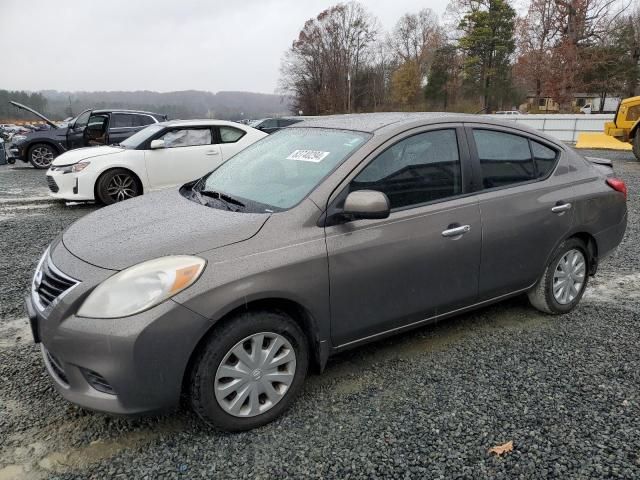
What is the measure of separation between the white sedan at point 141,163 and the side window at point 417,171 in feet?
16.0

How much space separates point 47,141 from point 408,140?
13338mm

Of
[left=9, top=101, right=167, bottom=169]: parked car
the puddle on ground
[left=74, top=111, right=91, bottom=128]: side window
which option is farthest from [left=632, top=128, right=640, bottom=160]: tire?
the puddle on ground

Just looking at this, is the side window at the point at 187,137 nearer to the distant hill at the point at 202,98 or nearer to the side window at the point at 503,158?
the side window at the point at 503,158

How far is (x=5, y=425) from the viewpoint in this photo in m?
2.51

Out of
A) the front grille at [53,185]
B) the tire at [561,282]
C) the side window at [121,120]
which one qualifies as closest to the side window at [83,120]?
the side window at [121,120]

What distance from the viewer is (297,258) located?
2451 mm

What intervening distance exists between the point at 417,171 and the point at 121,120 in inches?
446

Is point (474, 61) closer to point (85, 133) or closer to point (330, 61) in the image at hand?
point (330, 61)

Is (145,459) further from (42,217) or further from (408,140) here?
(42,217)

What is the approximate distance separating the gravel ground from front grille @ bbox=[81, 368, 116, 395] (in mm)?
358

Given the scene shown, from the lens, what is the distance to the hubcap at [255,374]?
2.34 meters

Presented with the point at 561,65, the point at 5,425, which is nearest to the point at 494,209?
the point at 5,425

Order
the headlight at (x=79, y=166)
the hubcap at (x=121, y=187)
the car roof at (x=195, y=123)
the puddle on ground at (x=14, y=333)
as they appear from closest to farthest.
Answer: the puddle on ground at (x=14, y=333) < the headlight at (x=79, y=166) < the hubcap at (x=121, y=187) < the car roof at (x=195, y=123)

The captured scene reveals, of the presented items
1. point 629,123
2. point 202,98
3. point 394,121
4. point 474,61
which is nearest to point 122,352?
point 394,121
